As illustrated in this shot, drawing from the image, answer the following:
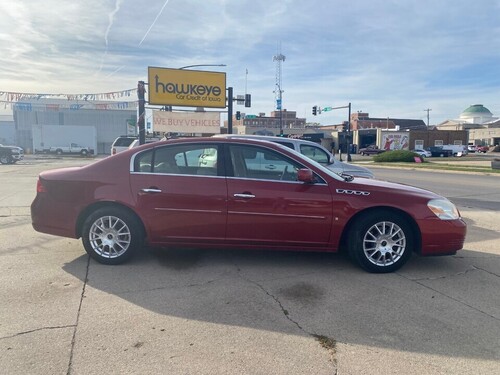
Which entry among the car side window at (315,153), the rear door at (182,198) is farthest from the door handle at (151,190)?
the car side window at (315,153)

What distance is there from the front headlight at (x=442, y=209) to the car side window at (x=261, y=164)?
1646 millimetres

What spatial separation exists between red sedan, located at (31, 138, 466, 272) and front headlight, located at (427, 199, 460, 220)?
1 centimetres

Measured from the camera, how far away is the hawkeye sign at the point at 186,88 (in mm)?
19266

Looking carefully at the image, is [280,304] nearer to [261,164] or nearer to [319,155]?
[261,164]

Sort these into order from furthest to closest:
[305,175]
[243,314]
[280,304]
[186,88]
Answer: [186,88] → [305,175] → [280,304] → [243,314]

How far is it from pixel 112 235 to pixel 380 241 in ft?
10.7

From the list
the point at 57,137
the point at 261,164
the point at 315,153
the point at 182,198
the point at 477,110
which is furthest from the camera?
the point at 477,110

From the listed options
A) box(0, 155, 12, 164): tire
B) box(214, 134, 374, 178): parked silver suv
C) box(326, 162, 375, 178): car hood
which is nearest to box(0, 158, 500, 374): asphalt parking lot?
box(326, 162, 375, 178): car hood

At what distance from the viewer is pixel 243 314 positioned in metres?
3.54

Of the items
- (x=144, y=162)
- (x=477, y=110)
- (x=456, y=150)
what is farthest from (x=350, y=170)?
(x=477, y=110)

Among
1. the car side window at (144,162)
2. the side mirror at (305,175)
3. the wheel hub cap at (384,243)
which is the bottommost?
the wheel hub cap at (384,243)

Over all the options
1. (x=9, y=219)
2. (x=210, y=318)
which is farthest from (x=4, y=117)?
(x=210, y=318)

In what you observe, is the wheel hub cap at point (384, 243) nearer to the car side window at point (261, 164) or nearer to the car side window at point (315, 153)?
the car side window at point (261, 164)

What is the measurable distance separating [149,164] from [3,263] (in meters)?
2.22
